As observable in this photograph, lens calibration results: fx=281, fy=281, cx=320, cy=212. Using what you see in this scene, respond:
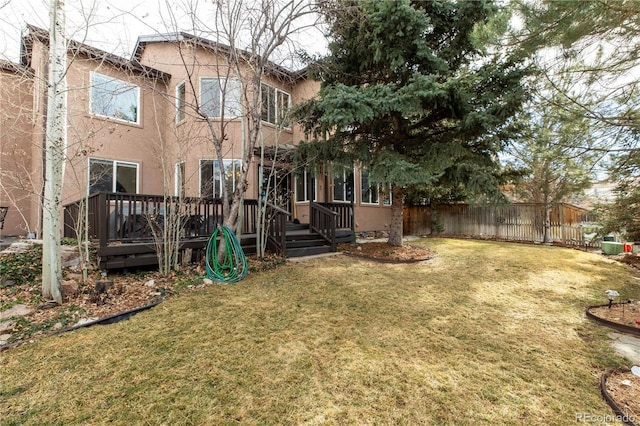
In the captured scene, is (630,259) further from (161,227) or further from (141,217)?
(141,217)

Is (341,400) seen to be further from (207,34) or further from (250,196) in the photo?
(250,196)

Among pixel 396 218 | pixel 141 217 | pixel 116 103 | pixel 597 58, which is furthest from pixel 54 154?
pixel 597 58

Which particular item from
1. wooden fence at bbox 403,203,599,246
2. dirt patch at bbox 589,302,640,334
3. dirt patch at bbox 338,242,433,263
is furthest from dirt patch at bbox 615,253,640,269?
dirt patch at bbox 338,242,433,263

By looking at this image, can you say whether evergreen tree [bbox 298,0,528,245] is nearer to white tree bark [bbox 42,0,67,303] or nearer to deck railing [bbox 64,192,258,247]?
deck railing [bbox 64,192,258,247]

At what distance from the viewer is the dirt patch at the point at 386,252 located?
23.9 feet

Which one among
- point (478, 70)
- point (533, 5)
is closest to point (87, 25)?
point (533, 5)

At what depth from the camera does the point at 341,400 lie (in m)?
2.02

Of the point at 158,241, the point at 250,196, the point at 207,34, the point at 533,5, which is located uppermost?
the point at 207,34

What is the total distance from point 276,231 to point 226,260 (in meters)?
1.77

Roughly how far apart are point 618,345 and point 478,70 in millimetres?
5797

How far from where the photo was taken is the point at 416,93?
594 cm

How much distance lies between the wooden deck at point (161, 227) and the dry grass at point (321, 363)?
1720 millimetres

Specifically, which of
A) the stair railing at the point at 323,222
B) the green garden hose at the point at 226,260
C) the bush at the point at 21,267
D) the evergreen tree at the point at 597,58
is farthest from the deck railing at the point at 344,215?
the bush at the point at 21,267

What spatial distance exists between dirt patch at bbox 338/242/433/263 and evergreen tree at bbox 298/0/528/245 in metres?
1.34
